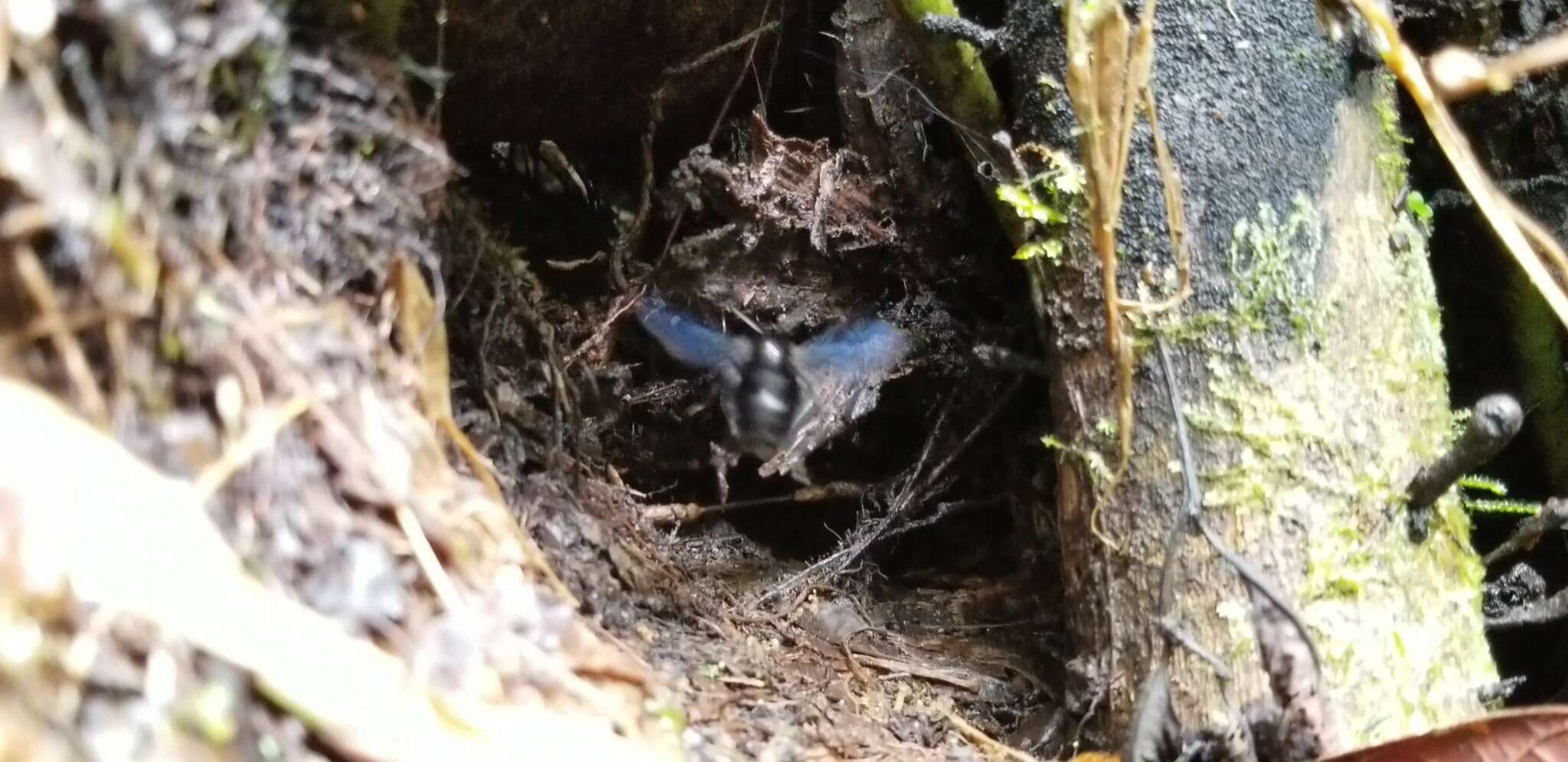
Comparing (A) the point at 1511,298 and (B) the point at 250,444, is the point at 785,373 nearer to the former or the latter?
(B) the point at 250,444

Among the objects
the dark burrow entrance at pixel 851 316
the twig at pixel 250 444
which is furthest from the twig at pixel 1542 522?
the twig at pixel 250 444

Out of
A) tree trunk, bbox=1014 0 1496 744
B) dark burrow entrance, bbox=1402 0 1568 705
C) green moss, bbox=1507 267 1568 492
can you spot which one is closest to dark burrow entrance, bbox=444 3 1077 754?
tree trunk, bbox=1014 0 1496 744

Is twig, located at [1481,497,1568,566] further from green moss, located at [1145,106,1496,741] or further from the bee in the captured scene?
the bee

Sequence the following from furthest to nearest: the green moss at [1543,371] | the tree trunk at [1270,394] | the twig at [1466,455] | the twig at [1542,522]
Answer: the green moss at [1543,371]
the twig at [1542,522]
the tree trunk at [1270,394]
the twig at [1466,455]

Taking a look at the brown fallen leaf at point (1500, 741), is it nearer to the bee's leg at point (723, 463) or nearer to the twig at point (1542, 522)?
the twig at point (1542, 522)

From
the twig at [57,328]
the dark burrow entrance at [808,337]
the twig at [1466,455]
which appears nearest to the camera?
the twig at [57,328]

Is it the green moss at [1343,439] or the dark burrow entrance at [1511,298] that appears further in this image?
the dark burrow entrance at [1511,298]

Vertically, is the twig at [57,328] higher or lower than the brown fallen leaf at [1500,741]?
higher
